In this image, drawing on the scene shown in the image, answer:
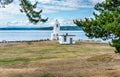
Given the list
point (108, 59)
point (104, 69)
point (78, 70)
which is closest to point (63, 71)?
point (78, 70)

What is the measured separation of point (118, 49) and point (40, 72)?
542 inches

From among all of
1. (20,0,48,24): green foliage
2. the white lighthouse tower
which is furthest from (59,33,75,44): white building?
(20,0,48,24): green foliage

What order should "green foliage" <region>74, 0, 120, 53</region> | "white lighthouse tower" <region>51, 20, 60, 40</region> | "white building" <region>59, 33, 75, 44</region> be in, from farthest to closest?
"white lighthouse tower" <region>51, 20, 60, 40</region> → "white building" <region>59, 33, 75, 44</region> → "green foliage" <region>74, 0, 120, 53</region>

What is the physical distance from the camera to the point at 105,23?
25500 millimetres

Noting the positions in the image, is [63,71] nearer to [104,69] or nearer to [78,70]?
[78,70]

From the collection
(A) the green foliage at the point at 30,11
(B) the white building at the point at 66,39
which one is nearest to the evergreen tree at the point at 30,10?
(A) the green foliage at the point at 30,11

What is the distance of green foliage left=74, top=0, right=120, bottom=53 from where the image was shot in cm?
2450

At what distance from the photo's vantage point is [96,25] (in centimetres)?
2639

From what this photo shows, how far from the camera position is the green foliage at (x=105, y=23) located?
24.5m

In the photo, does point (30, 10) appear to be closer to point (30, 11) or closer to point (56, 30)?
point (30, 11)

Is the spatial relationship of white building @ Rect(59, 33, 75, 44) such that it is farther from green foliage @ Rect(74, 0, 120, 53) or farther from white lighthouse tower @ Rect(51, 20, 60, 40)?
green foliage @ Rect(74, 0, 120, 53)

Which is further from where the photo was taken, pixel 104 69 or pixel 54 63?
pixel 54 63

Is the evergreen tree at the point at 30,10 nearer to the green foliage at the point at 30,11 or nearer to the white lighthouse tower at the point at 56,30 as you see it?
the green foliage at the point at 30,11

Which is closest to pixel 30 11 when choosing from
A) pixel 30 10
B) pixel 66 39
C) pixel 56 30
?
pixel 30 10
